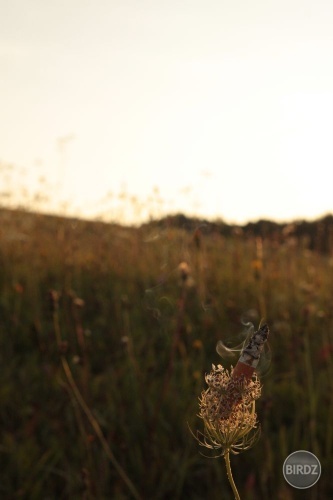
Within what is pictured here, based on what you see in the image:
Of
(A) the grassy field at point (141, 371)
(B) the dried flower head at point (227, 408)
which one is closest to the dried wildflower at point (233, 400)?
(B) the dried flower head at point (227, 408)

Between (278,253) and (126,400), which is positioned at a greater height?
(278,253)

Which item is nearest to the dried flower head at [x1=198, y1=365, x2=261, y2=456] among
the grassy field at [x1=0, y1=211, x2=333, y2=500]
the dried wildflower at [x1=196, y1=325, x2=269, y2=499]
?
the dried wildflower at [x1=196, y1=325, x2=269, y2=499]

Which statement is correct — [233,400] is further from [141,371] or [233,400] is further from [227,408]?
[141,371]

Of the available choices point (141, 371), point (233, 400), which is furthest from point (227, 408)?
point (141, 371)

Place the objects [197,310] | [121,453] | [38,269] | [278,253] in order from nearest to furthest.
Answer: [121,453] < [197,310] < [38,269] < [278,253]

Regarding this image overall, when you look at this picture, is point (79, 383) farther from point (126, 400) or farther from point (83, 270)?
point (83, 270)

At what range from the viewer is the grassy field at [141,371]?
89.4 inches

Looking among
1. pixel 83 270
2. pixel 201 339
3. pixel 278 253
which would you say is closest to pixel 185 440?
pixel 201 339

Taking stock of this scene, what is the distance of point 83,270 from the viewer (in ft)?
15.0

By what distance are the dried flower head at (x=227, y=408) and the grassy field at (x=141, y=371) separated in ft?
3.02

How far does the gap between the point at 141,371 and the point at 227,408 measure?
276cm

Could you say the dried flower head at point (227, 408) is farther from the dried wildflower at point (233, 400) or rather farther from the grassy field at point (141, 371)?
the grassy field at point (141, 371)

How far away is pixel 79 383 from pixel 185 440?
23.8 inches

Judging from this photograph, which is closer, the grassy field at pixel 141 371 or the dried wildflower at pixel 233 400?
the dried wildflower at pixel 233 400
